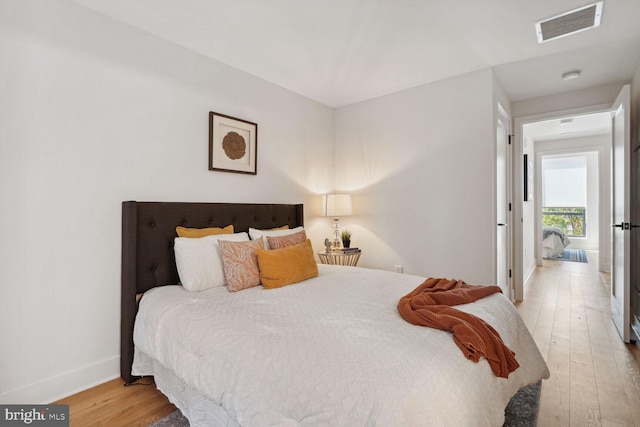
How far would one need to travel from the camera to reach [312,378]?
1118mm

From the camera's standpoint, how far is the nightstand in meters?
3.59

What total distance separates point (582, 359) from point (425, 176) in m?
2.01

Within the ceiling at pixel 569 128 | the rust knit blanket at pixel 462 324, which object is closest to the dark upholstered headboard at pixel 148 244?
the rust knit blanket at pixel 462 324

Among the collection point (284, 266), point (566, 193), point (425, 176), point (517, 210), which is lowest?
point (284, 266)

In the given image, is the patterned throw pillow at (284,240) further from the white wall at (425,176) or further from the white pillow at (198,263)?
the white wall at (425,176)

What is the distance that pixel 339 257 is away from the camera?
3631mm

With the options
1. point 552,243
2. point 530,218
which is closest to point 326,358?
point 530,218

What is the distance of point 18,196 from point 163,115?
1052 mm

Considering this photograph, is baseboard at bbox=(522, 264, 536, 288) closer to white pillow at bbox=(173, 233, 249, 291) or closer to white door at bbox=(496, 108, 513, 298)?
white door at bbox=(496, 108, 513, 298)

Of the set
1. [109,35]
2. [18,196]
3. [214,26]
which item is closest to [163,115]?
[109,35]

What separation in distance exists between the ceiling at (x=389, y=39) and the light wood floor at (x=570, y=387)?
245 cm

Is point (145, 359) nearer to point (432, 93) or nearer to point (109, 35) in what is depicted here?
point (109, 35)

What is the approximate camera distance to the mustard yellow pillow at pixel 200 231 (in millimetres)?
2424

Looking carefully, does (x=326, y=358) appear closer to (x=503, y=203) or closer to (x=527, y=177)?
(x=503, y=203)
